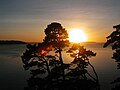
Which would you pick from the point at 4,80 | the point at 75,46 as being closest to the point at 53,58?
the point at 75,46

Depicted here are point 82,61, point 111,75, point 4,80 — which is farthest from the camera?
point 111,75

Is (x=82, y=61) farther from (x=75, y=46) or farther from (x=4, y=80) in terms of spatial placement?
(x=4, y=80)

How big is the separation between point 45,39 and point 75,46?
337 cm

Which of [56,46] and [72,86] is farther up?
[56,46]

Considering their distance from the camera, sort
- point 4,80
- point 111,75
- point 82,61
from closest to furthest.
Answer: point 82,61, point 4,80, point 111,75

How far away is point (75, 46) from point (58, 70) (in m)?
3.23

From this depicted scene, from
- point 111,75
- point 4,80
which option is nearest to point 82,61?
point 4,80

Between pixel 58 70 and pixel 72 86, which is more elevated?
pixel 58 70

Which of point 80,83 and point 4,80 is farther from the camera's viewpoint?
point 4,80

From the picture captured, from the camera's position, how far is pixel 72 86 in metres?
25.0

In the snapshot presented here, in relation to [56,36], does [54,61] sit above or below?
below

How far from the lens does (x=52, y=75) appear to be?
82.2 feet

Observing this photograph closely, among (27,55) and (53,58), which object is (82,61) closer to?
(53,58)

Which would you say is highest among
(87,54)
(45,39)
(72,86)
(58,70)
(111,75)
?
(45,39)
